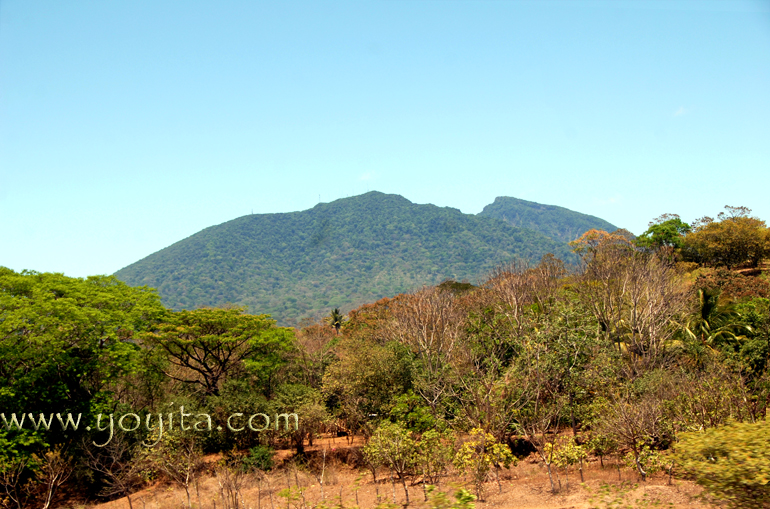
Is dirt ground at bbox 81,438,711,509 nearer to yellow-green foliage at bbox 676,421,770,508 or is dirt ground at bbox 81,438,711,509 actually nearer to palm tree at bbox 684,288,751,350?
yellow-green foliage at bbox 676,421,770,508

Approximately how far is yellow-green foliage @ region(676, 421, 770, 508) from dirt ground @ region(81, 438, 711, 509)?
175 centimetres

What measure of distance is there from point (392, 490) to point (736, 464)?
1405 cm

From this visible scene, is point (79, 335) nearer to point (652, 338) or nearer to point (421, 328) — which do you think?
point (421, 328)

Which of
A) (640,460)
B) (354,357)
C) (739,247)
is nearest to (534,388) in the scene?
(640,460)

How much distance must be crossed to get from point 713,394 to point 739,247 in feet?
155

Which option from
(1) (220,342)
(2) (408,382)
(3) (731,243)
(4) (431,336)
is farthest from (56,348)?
(3) (731,243)

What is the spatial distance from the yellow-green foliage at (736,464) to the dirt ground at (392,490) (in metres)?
1.75

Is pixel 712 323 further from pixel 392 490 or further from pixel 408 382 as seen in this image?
pixel 392 490

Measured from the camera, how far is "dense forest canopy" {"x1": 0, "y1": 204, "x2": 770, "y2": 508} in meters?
18.2

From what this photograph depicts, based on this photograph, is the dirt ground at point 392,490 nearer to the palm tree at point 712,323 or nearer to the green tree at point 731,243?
the palm tree at point 712,323

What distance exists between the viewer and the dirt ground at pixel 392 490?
547 inches

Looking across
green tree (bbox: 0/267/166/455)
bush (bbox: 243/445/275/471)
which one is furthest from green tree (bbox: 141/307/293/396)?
bush (bbox: 243/445/275/471)

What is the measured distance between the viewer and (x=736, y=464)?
29.9 feet

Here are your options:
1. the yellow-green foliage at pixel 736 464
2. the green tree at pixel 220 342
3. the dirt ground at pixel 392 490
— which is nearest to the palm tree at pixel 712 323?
the dirt ground at pixel 392 490
